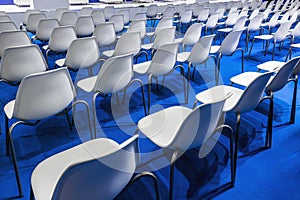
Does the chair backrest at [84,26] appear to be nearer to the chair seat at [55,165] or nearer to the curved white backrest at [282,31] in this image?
the curved white backrest at [282,31]

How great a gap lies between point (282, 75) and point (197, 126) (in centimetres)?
Answer: 128

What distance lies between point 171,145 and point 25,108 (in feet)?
3.61

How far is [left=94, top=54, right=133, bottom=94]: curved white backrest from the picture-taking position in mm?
2334

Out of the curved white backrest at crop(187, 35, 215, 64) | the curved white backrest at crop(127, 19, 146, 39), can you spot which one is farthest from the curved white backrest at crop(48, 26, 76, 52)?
the curved white backrest at crop(187, 35, 215, 64)

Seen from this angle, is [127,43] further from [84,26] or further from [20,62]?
[84,26]

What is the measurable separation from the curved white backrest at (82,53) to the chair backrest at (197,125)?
199 centimetres

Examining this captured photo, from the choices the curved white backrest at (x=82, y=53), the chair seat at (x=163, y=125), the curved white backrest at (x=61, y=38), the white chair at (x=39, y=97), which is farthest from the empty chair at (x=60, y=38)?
the chair seat at (x=163, y=125)

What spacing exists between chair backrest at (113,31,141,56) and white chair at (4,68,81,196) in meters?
1.58

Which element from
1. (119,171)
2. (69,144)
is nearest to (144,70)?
(69,144)

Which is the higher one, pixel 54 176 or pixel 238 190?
pixel 54 176

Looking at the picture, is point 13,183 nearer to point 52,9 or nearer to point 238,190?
point 238,190

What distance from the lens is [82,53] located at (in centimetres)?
321

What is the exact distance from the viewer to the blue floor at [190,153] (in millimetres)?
2031

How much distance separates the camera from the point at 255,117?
306cm
